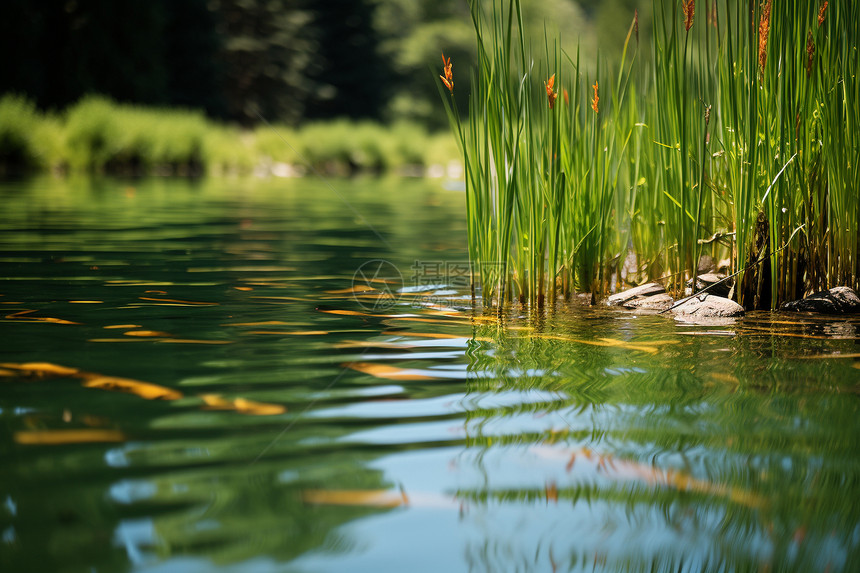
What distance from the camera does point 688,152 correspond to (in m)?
2.88

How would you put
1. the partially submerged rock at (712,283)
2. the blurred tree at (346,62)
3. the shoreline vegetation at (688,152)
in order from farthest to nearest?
1. the blurred tree at (346,62)
2. the partially submerged rock at (712,283)
3. the shoreline vegetation at (688,152)

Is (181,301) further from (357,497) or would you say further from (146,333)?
(357,497)

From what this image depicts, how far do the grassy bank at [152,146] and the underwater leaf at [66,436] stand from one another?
33.8 ft

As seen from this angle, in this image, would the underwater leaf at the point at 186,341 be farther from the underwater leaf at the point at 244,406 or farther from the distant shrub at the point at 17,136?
the distant shrub at the point at 17,136

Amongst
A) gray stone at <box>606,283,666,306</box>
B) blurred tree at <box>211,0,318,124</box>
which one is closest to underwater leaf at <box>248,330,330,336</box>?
gray stone at <box>606,283,666,306</box>

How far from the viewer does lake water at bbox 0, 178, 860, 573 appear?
1.14 metres

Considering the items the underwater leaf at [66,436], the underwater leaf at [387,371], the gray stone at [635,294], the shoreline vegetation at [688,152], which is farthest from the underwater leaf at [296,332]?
the gray stone at [635,294]

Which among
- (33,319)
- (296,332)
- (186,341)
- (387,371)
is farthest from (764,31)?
(33,319)

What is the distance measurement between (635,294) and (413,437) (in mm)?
1799

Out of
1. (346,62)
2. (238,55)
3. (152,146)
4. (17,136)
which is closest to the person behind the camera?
→ (17,136)

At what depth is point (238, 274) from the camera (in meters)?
3.79

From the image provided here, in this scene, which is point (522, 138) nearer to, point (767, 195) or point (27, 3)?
point (767, 195)

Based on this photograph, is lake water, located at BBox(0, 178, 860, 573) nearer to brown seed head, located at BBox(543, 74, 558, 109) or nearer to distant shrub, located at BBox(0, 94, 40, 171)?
brown seed head, located at BBox(543, 74, 558, 109)

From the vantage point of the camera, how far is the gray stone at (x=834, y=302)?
2.76 metres
